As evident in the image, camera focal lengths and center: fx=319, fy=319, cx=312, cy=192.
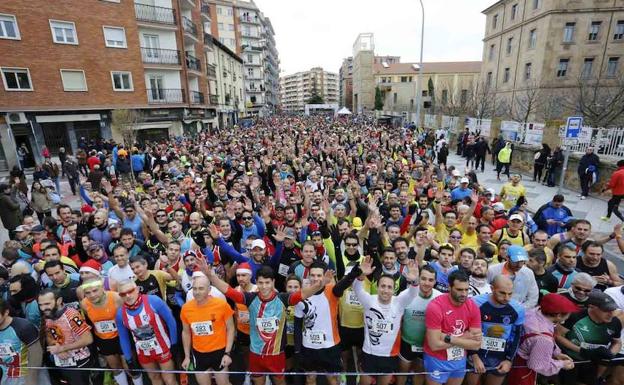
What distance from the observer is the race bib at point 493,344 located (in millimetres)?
3342

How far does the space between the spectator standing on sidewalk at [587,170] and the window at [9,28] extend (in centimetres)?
2906

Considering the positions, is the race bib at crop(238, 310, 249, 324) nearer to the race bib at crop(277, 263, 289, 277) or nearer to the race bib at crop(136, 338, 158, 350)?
the race bib at crop(136, 338, 158, 350)

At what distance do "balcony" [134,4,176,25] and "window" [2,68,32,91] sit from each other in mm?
8150

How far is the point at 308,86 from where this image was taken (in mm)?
173875

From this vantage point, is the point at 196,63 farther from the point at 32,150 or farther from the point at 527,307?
the point at 527,307

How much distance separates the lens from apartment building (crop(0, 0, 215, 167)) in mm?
18875

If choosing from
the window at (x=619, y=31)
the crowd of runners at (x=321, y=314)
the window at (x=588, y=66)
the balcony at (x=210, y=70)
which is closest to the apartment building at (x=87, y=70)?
the balcony at (x=210, y=70)

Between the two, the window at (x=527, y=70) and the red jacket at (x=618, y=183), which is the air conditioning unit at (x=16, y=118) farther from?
the window at (x=527, y=70)

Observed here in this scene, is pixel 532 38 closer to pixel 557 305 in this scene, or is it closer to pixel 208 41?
pixel 208 41

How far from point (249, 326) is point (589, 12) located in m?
43.1

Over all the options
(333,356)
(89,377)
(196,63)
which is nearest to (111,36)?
(196,63)

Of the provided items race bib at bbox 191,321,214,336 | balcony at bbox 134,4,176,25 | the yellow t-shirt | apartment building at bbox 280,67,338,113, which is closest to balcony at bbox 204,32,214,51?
balcony at bbox 134,4,176,25

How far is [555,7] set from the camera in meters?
31.0

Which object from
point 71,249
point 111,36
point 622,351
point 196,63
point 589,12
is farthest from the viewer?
point 589,12
